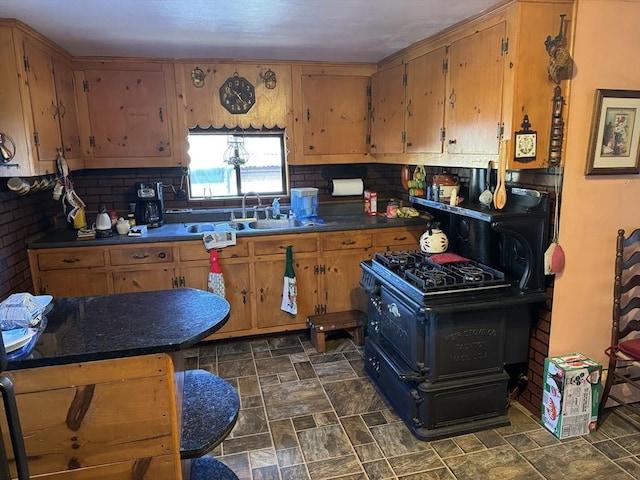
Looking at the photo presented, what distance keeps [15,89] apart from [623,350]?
11.9ft

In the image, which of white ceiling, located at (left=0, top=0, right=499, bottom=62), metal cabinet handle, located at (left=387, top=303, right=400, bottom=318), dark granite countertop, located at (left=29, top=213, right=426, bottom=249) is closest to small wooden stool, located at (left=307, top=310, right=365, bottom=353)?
dark granite countertop, located at (left=29, top=213, right=426, bottom=249)

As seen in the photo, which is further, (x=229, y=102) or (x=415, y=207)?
(x=415, y=207)

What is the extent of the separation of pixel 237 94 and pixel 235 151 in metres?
0.50

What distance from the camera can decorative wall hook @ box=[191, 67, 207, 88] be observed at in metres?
3.65

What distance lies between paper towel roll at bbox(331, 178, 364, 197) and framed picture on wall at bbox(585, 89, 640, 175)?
7.11 ft

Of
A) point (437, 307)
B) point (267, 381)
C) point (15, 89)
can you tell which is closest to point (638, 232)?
point (437, 307)

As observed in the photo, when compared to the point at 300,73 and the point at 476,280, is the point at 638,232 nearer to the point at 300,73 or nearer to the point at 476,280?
the point at 476,280

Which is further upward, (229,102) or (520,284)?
(229,102)

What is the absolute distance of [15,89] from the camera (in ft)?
8.43

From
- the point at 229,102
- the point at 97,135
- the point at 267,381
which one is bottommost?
the point at 267,381

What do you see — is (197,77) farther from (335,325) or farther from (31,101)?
(335,325)

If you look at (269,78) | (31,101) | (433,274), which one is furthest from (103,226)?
(433,274)

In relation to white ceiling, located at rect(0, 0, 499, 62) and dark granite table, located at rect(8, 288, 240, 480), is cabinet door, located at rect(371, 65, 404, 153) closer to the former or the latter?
white ceiling, located at rect(0, 0, 499, 62)

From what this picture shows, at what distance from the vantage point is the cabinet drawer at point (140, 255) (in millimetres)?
3309
